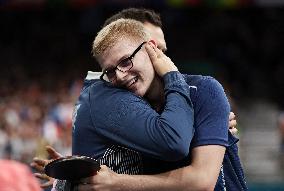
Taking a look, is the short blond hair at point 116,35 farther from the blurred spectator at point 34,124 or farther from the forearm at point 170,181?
the blurred spectator at point 34,124

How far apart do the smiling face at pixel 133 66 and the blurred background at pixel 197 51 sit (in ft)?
32.4

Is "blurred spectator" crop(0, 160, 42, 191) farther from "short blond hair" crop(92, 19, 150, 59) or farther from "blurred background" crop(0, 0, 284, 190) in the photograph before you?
"blurred background" crop(0, 0, 284, 190)

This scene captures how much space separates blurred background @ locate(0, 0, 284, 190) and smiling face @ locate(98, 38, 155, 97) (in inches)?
389

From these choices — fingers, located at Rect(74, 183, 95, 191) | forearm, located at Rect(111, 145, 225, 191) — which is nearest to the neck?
forearm, located at Rect(111, 145, 225, 191)

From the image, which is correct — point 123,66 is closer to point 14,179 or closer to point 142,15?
point 14,179

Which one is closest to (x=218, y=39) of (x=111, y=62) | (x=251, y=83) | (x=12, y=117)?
(x=251, y=83)

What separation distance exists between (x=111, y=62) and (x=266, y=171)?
1072cm

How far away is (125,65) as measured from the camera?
274 cm

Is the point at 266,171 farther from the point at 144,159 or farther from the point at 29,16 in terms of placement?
the point at 144,159

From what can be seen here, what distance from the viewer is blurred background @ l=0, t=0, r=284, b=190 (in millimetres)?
13680

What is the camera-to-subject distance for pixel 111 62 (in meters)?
2.73

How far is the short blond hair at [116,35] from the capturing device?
2701mm

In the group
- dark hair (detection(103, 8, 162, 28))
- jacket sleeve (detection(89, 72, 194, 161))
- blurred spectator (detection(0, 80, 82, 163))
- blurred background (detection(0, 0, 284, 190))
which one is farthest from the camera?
blurred background (detection(0, 0, 284, 190))

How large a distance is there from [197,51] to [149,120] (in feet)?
44.9
